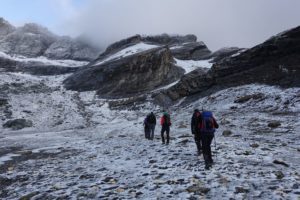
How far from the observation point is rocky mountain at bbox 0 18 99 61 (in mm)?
126562

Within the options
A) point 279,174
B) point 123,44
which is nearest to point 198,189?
point 279,174

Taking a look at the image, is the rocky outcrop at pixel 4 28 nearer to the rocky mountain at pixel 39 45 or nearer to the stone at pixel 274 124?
the rocky mountain at pixel 39 45

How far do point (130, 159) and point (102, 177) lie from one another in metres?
3.23

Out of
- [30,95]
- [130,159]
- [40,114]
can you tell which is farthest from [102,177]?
[30,95]

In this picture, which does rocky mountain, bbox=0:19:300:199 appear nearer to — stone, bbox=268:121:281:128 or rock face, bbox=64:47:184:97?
stone, bbox=268:121:281:128

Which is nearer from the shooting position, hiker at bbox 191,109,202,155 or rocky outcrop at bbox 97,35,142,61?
hiker at bbox 191,109,202,155

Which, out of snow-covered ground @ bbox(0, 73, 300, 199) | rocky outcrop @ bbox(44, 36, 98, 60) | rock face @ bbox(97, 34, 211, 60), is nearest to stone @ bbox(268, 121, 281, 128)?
snow-covered ground @ bbox(0, 73, 300, 199)

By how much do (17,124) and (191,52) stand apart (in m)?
Answer: 56.7

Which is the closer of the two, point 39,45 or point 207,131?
point 207,131

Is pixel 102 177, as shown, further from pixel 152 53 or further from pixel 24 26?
pixel 24 26

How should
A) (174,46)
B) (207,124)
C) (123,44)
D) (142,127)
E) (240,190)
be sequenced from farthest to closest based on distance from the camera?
(174,46)
(123,44)
(142,127)
(207,124)
(240,190)

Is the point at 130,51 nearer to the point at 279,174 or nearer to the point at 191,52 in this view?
the point at 191,52

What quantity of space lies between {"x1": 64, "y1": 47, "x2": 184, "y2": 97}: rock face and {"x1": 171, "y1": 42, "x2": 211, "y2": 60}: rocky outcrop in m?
16.4

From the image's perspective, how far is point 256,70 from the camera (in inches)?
1852
